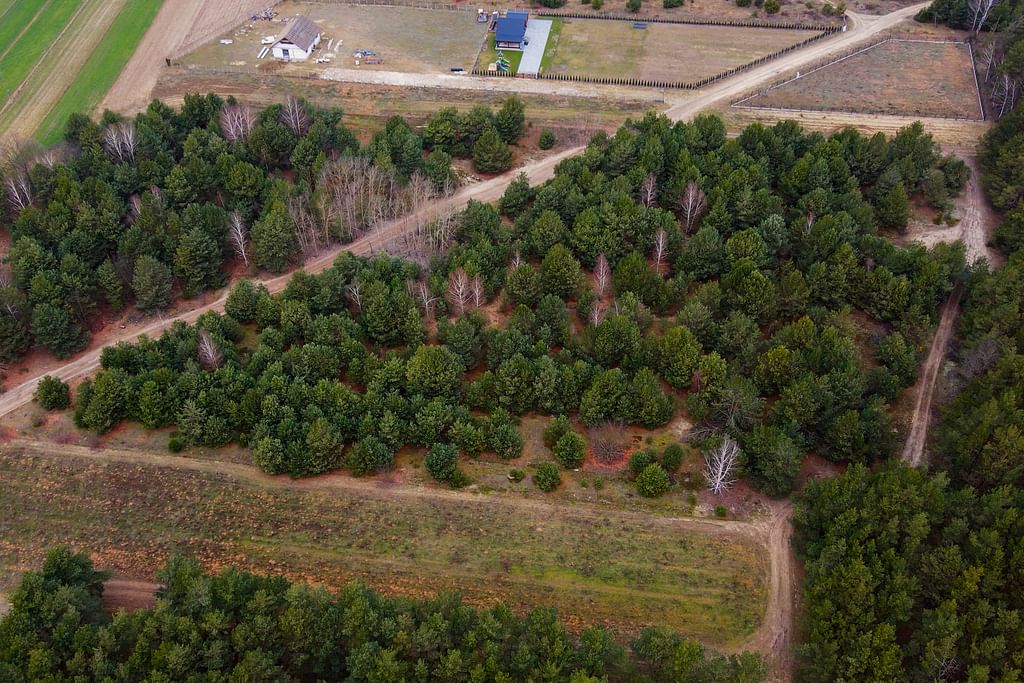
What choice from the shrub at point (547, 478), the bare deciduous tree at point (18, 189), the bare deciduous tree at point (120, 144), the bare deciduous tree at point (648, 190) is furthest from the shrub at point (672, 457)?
the bare deciduous tree at point (18, 189)

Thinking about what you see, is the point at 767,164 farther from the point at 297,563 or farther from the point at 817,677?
the point at 297,563

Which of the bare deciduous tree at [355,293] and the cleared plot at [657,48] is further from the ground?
the cleared plot at [657,48]

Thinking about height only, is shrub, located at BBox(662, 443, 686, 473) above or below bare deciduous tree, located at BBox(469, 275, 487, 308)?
below

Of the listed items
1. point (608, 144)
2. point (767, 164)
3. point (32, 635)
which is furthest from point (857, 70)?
point (32, 635)

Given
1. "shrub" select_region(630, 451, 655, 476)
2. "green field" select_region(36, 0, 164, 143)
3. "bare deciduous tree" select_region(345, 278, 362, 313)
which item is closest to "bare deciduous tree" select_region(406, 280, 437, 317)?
"bare deciduous tree" select_region(345, 278, 362, 313)

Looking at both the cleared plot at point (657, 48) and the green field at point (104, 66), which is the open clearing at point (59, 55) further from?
the cleared plot at point (657, 48)

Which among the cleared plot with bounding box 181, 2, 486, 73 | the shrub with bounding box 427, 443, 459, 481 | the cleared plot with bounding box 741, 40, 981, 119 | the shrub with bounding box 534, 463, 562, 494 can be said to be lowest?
the shrub with bounding box 534, 463, 562, 494

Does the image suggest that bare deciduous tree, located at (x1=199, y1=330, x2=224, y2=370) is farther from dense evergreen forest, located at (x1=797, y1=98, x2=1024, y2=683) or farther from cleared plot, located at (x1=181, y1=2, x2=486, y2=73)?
cleared plot, located at (x1=181, y1=2, x2=486, y2=73)

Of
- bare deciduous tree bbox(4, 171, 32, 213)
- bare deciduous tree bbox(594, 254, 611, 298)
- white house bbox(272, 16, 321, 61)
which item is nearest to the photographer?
bare deciduous tree bbox(594, 254, 611, 298)
